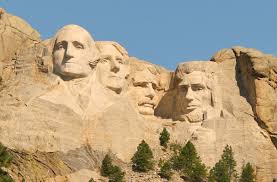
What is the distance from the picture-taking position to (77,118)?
4728cm

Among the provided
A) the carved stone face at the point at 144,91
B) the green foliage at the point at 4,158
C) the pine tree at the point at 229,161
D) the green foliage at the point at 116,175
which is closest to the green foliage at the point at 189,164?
the pine tree at the point at 229,161

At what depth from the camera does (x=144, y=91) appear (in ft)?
165

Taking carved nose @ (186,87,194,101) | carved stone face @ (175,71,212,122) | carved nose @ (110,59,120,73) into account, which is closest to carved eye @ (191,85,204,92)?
carved stone face @ (175,71,212,122)

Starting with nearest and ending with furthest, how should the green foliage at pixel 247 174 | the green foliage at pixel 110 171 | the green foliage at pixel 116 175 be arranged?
the green foliage at pixel 116 175
the green foliage at pixel 110 171
the green foliage at pixel 247 174

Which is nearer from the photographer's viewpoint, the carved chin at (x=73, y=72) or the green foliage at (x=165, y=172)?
the green foliage at (x=165, y=172)

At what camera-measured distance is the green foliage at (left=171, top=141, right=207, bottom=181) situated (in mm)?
47812

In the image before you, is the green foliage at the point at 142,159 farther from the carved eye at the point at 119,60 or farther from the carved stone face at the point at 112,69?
the carved eye at the point at 119,60

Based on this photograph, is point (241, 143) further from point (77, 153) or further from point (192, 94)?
point (77, 153)

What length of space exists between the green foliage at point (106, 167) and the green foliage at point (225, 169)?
3030 millimetres

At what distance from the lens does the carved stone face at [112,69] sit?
48.9 m

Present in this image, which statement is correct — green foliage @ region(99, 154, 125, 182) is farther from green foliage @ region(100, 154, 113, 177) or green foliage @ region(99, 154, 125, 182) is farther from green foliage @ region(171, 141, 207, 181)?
green foliage @ region(171, 141, 207, 181)

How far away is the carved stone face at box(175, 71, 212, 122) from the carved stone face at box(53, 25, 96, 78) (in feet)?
10.9

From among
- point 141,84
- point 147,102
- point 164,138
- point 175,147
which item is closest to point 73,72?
point 141,84

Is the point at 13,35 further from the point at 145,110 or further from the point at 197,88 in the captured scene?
the point at 197,88
